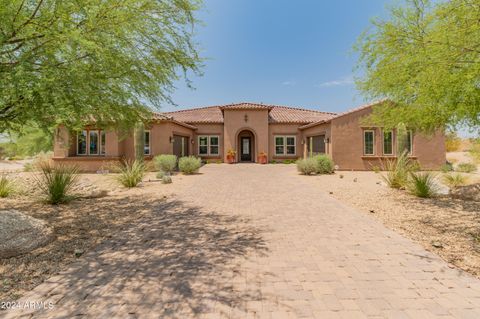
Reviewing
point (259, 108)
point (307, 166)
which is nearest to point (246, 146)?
point (259, 108)

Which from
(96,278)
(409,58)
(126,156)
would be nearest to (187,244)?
(96,278)

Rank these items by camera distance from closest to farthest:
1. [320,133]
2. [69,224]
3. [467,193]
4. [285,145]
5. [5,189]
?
[69,224]
[467,193]
[5,189]
[320,133]
[285,145]

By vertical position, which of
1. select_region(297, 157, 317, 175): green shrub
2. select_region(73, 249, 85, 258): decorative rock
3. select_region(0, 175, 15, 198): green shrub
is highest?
select_region(297, 157, 317, 175): green shrub

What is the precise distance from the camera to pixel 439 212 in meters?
7.18

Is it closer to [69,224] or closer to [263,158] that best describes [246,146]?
[263,158]

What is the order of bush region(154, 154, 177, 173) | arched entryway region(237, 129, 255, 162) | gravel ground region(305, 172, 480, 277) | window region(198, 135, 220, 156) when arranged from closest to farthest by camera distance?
gravel ground region(305, 172, 480, 277) < bush region(154, 154, 177, 173) < window region(198, 135, 220, 156) < arched entryway region(237, 129, 255, 162)

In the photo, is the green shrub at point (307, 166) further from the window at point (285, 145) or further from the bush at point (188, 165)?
the window at point (285, 145)

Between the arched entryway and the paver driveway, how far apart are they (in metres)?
22.1

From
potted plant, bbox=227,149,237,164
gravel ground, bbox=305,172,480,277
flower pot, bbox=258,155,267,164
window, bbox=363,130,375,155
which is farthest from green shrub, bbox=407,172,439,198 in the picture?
potted plant, bbox=227,149,237,164

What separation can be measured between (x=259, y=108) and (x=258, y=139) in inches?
123

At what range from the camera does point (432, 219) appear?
6559mm

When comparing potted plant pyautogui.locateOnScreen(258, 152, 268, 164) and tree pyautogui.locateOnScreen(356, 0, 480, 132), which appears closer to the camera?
tree pyautogui.locateOnScreen(356, 0, 480, 132)

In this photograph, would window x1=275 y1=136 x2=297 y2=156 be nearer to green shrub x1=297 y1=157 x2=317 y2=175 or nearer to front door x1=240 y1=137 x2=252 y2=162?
front door x1=240 y1=137 x2=252 y2=162

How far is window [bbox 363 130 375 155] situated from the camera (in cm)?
1980
